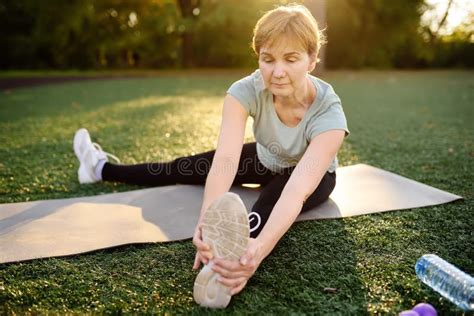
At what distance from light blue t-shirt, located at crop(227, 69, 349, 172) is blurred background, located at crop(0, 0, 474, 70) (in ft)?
46.5

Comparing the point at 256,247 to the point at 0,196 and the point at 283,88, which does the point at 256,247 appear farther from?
the point at 0,196

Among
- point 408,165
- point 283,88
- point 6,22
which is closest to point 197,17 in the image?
point 6,22

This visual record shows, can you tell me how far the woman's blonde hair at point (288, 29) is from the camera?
1.68 metres

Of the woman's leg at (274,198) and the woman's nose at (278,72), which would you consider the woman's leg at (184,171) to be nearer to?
the woman's leg at (274,198)

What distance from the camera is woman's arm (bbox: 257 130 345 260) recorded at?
1.55 metres

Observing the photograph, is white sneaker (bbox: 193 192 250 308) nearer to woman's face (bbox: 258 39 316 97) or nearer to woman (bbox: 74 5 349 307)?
woman (bbox: 74 5 349 307)

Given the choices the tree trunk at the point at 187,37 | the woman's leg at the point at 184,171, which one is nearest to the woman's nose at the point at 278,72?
the woman's leg at the point at 184,171

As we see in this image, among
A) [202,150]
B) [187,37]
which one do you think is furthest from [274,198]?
[187,37]

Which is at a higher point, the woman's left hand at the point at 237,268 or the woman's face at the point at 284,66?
the woman's face at the point at 284,66

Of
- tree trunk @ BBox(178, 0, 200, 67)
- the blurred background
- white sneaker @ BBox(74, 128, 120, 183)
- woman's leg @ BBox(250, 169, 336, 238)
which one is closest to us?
woman's leg @ BBox(250, 169, 336, 238)

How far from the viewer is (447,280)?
148cm

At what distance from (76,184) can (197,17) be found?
49.2ft

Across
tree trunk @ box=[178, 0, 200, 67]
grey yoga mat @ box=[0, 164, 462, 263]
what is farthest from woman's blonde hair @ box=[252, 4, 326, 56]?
tree trunk @ box=[178, 0, 200, 67]

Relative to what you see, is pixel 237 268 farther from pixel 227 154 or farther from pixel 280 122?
pixel 280 122
